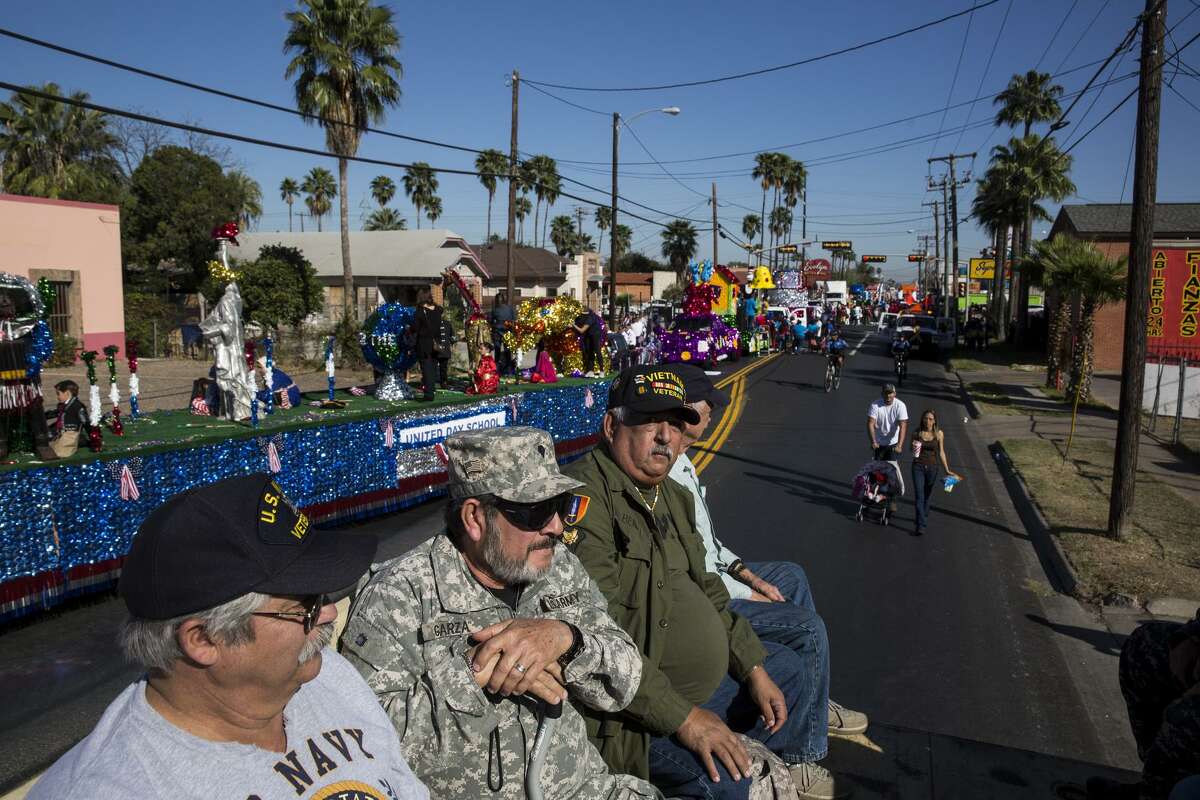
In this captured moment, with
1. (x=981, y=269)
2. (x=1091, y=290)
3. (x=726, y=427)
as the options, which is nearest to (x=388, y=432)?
(x=726, y=427)

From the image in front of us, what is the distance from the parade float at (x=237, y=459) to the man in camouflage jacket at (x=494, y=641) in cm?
296

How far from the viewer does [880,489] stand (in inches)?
423

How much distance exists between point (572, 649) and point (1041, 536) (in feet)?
31.5

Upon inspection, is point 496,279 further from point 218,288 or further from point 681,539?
point 681,539

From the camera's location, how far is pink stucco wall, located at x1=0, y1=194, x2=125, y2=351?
25.1 meters

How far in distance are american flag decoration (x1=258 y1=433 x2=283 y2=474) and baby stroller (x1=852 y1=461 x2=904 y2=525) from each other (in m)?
6.93

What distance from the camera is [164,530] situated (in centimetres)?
167

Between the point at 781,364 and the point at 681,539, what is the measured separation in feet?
103

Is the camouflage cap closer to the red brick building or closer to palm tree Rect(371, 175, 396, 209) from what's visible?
the red brick building

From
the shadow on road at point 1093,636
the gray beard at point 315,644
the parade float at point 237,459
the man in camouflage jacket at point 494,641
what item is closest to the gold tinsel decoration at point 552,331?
the parade float at point 237,459

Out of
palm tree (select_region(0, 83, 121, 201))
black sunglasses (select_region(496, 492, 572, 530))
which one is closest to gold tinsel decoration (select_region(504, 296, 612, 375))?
black sunglasses (select_region(496, 492, 572, 530))

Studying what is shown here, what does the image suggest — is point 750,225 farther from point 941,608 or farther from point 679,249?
point 941,608

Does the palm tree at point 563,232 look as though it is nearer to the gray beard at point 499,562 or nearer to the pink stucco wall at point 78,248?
the pink stucco wall at point 78,248

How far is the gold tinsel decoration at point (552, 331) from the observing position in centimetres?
1590
